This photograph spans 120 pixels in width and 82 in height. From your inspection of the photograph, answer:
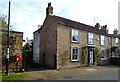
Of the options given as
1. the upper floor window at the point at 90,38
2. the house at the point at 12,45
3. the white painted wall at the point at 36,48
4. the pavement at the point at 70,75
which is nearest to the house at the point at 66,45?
the upper floor window at the point at 90,38

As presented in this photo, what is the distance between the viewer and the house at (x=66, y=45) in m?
18.2

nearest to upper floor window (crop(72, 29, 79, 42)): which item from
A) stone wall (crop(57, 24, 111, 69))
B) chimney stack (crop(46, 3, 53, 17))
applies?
stone wall (crop(57, 24, 111, 69))

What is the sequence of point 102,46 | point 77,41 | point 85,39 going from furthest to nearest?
point 102,46 < point 85,39 < point 77,41

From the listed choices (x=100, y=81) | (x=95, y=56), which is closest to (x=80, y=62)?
(x=95, y=56)

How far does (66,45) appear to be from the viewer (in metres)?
18.8

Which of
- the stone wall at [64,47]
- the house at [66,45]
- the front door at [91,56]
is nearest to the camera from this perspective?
the stone wall at [64,47]

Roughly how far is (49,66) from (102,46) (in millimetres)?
11657

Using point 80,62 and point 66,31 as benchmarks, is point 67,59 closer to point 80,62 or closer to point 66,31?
→ point 80,62

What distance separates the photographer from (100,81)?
10391mm

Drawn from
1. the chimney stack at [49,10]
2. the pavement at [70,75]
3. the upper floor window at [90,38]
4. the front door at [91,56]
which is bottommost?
the pavement at [70,75]

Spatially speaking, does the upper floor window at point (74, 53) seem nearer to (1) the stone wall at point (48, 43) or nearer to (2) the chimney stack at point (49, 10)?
(1) the stone wall at point (48, 43)

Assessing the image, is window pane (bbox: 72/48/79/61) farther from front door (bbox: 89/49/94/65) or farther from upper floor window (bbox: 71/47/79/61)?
front door (bbox: 89/49/94/65)

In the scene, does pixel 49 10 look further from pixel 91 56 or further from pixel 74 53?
pixel 91 56

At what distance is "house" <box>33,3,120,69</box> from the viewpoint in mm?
18188
